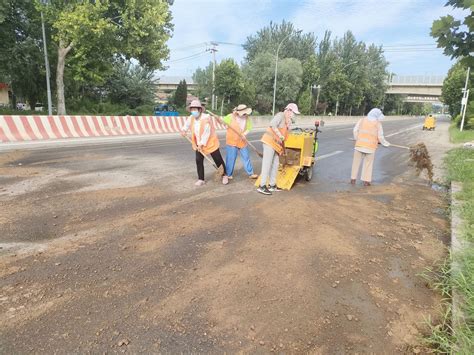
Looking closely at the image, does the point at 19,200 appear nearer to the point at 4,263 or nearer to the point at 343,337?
the point at 4,263

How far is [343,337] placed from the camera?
2.50 meters

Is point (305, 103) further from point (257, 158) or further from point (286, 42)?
point (257, 158)

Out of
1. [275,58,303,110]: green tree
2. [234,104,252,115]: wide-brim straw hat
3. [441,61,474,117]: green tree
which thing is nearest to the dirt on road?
[234,104,252,115]: wide-brim straw hat

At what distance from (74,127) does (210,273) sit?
13.5 meters

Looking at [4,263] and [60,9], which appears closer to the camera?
[4,263]

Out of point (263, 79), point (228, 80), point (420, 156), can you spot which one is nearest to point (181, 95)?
point (263, 79)

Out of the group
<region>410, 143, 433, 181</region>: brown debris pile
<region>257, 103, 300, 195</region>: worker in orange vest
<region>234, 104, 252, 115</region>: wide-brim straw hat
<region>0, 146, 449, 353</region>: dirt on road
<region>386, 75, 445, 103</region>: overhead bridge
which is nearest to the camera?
<region>0, 146, 449, 353</region>: dirt on road

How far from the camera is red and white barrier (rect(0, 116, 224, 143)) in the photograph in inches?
484

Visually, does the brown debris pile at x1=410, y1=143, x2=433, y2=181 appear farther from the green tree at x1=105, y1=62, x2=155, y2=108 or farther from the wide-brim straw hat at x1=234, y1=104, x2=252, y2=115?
the green tree at x1=105, y1=62, x2=155, y2=108

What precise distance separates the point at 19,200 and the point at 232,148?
4.13m

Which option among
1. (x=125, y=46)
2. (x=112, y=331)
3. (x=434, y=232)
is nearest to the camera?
(x=112, y=331)

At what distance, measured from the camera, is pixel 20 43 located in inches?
792

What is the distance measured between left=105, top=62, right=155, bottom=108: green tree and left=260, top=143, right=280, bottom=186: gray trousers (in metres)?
26.8

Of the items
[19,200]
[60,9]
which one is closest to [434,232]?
[19,200]
